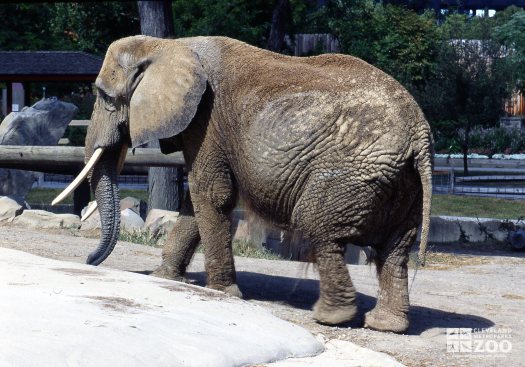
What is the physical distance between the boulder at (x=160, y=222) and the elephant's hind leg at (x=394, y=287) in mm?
5903

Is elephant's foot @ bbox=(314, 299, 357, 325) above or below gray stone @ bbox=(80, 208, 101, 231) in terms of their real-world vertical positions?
above

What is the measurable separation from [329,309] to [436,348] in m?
0.94

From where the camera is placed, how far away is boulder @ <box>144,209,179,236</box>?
15.0 meters

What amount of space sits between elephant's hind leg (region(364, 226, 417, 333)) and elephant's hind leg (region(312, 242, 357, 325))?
0.23 meters

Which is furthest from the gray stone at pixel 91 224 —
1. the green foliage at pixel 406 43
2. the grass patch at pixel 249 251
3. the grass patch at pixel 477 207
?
the green foliage at pixel 406 43

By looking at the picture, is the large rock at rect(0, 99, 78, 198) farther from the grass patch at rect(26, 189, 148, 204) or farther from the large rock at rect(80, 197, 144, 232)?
the large rock at rect(80, 197, 144, 232)

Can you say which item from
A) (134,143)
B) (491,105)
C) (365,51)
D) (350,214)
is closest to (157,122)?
(134,143)

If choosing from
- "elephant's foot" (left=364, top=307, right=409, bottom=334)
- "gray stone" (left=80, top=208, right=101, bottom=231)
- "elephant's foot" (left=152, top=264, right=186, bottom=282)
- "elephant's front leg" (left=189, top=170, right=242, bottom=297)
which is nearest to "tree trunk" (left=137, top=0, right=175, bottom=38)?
"gray stone" (left=80, top=208, right=101, bottom=231)

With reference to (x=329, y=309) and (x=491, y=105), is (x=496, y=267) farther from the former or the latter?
(x=491, y=105)

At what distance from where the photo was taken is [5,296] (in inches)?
308

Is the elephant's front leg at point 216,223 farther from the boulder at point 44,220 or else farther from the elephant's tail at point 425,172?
the boulder at point 44,220

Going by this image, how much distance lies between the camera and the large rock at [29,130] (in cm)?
1919

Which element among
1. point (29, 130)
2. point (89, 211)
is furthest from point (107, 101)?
point (29, 130)

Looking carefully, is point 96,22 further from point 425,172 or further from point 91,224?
point 425,172
